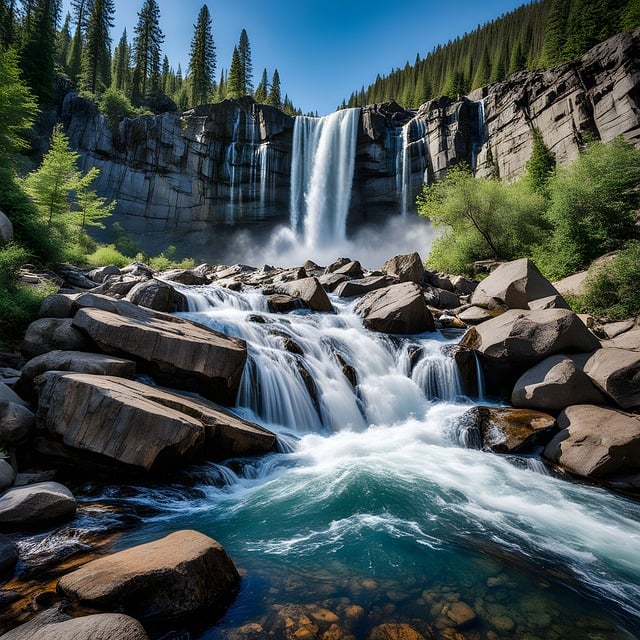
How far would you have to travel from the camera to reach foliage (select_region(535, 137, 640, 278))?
18.7 metres

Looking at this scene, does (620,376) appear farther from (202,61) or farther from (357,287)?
(202,61)

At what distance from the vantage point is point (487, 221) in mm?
25312

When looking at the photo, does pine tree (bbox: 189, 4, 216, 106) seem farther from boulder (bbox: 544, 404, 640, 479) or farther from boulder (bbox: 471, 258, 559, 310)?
boulder (bbox: 544, 404, 640, 479)

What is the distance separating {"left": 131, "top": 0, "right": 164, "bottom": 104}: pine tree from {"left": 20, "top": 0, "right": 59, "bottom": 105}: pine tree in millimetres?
13718

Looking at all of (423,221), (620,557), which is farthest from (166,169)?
(620,557)

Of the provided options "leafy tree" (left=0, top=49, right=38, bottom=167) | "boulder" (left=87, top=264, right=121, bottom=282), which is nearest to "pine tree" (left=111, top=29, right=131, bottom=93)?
"leafy tree" (left=0, top=49, right=38, bottom=167)

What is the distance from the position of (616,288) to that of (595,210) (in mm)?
7104

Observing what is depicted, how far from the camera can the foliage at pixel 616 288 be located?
13641 millimetres

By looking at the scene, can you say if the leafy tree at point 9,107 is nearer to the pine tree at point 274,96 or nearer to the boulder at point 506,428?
the boulder at point 506,428

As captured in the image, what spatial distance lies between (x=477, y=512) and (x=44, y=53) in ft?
185

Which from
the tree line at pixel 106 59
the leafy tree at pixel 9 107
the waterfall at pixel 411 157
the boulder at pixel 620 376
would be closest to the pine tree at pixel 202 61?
the tree line at pixel 106 59

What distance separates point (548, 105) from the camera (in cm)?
3428

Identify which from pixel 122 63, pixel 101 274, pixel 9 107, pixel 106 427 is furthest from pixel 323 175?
pixel 122 63

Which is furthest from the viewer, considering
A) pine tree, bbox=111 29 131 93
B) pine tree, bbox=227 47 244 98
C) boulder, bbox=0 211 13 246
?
pine tree, bbox=111 29 131 93
